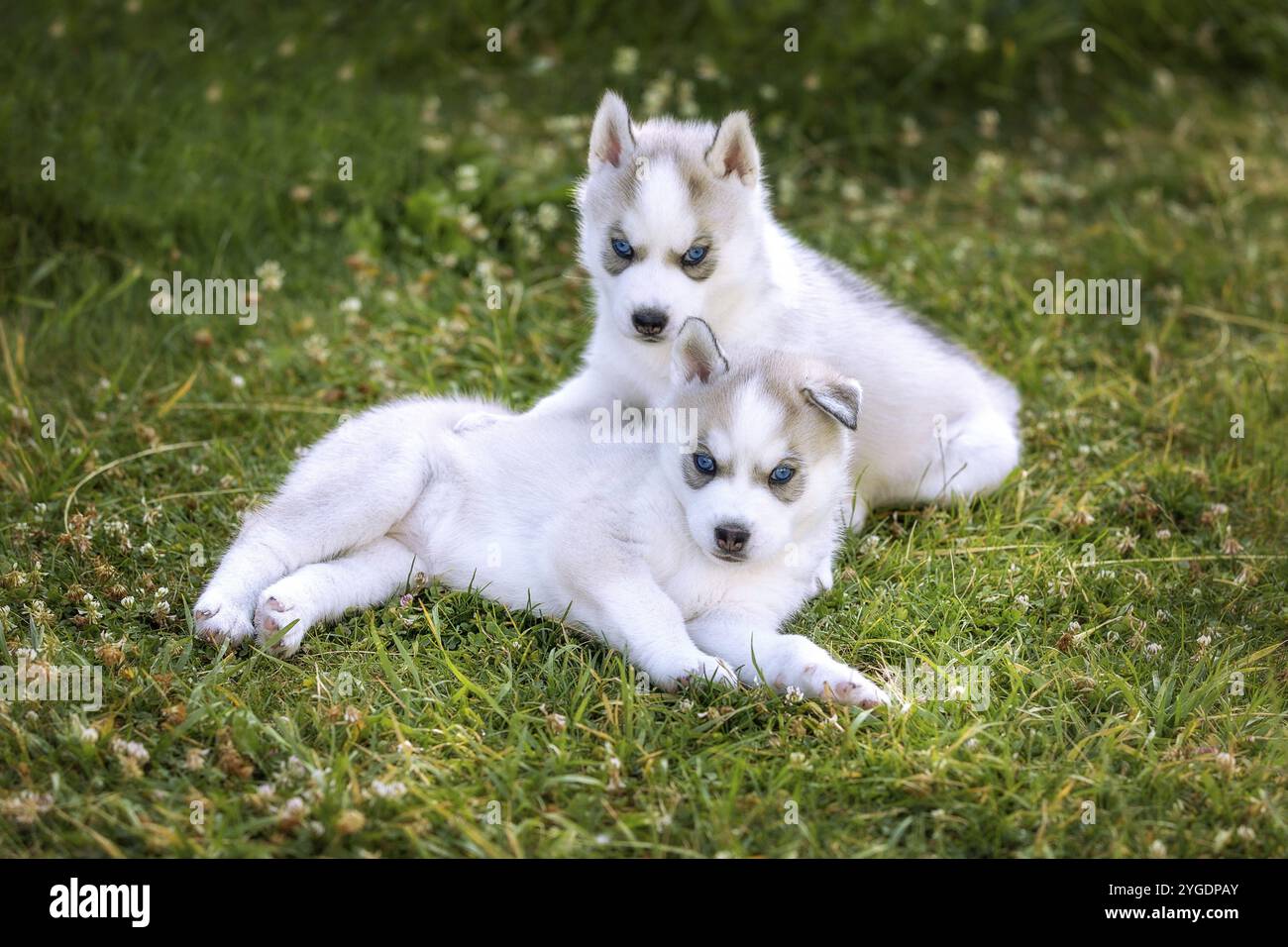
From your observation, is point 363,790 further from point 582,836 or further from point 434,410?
point 434,410

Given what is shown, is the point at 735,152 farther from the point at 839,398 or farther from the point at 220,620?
the point at 220,620

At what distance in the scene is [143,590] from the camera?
15.1ft

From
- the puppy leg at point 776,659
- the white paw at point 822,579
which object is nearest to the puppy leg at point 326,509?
the puppy leg at point 776,659

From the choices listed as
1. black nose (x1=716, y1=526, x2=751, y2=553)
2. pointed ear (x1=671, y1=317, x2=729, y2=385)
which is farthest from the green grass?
pointed ear (x1=671, y1=317, x2=729, y2=385)

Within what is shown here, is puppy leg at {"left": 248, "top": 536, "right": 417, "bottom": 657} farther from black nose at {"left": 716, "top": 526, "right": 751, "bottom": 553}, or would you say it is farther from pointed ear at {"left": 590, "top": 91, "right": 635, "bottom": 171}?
pointed ear at {"left": 590, "top": 91, "right": 635, "bottom": 171}

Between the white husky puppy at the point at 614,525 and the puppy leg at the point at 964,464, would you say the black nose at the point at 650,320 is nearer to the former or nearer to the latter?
the white husky puppy at the point at 614,525

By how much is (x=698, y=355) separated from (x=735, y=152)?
1132mm

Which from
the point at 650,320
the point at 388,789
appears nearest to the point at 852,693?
the point at 388,789

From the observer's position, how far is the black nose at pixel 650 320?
4.84m

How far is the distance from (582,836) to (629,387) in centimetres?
215

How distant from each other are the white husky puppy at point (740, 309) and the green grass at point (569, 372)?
0.78 feet

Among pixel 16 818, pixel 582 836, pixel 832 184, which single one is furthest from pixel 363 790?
pixel 832 184

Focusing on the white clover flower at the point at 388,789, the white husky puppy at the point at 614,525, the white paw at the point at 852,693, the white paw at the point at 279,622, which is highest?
the white husky puppy at the point at 614,525

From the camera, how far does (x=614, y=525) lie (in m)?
4.39
